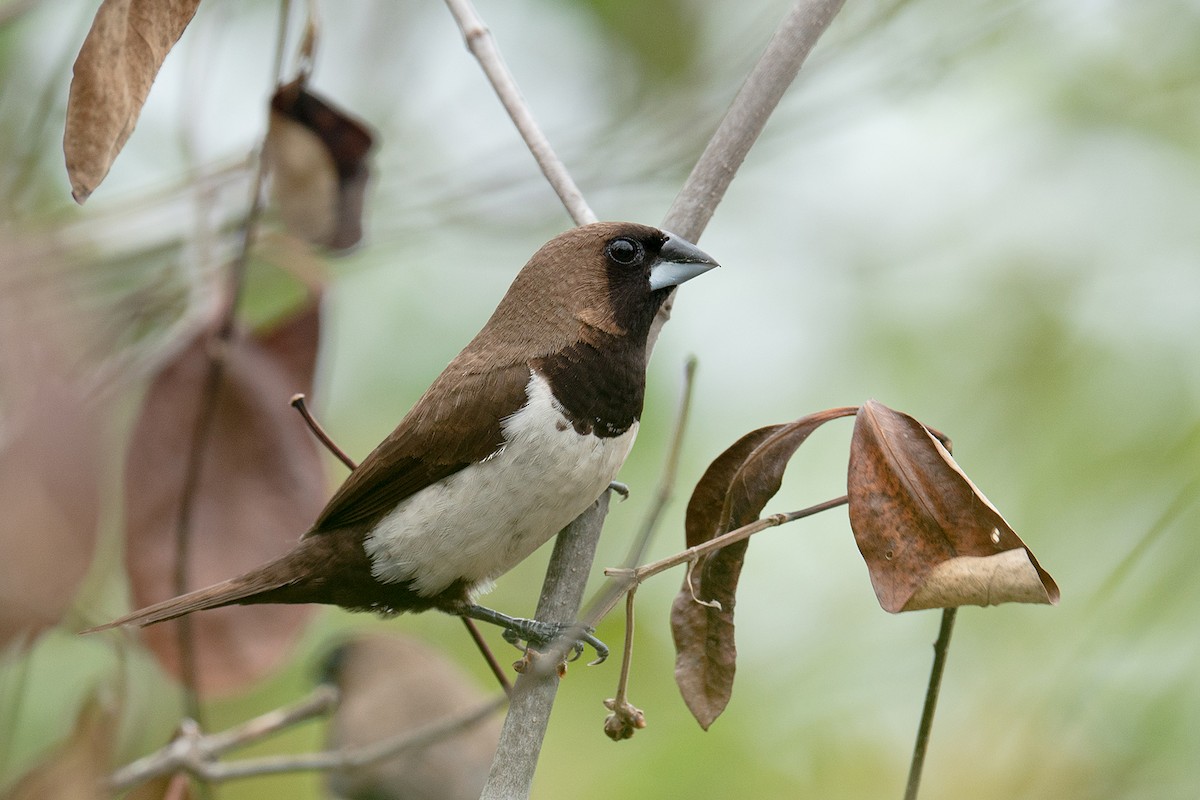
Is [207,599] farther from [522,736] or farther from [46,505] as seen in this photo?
[522,736]

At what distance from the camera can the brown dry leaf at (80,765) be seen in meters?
2.66

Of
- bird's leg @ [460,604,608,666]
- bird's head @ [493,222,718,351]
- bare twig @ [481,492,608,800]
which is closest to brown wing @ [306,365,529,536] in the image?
bird's head @ [493,222,718,351]

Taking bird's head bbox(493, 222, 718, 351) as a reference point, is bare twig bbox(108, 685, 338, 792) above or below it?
below

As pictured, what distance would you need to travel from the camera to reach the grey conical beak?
2578 mm

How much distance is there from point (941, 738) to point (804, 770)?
701 mm

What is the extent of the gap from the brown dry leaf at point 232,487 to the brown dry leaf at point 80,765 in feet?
1.32

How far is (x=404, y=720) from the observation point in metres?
3.77

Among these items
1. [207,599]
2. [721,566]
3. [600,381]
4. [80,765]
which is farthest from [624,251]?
[80,765]

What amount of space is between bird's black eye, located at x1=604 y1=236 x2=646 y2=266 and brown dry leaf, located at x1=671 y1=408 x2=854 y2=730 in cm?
89

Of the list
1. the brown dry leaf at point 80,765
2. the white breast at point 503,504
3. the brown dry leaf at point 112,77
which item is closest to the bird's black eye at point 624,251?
the white breast at point 503,504

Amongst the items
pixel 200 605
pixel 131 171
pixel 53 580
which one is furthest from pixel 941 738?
pixel 131 171

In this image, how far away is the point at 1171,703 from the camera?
2.90 m

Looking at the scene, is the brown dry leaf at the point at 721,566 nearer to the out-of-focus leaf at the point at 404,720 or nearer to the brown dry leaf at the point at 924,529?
the brown dry leaf at the point at 924,529

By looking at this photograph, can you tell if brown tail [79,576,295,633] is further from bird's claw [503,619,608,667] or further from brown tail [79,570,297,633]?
bird's claw [503,619,608,667]
